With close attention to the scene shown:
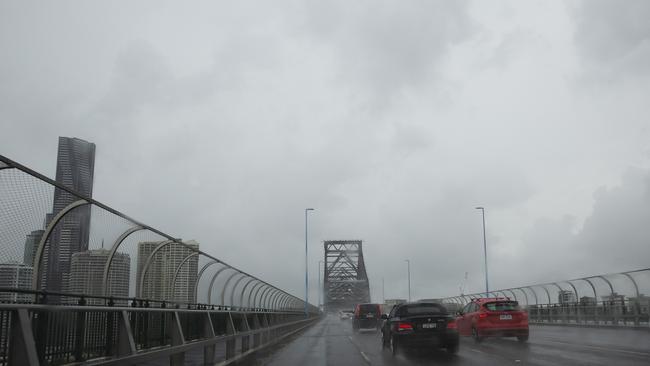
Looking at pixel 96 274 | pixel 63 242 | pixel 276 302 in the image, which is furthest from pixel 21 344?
pixel 276 302

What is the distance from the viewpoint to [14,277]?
5949mm

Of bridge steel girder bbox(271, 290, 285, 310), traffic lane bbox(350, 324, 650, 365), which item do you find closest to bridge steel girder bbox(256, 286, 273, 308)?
bridge steel girder bbox(271, 290, 285, 310)

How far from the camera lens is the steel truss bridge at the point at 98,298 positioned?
5629mm

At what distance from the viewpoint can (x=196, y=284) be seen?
1370 centimetres

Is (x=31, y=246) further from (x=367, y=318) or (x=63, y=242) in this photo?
(x=367, y=318)

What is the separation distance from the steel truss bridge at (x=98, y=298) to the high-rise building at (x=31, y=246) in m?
0.01

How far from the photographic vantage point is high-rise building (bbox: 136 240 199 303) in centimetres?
1022

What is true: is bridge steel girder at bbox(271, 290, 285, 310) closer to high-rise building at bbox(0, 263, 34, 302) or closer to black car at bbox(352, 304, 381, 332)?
black car at bbox(352, 304, 381, 332)

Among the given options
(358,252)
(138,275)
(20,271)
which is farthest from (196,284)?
(358,252)

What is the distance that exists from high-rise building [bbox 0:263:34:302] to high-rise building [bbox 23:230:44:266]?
2.6 inches

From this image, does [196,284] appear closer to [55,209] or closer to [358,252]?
[55,209]

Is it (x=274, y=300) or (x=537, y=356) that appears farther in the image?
(x=274, y=300)

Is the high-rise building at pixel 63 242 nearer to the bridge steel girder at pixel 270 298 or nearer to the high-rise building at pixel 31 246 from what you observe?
the high-rise building at pixel 31 246

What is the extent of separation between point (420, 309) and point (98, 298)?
9867 mm
